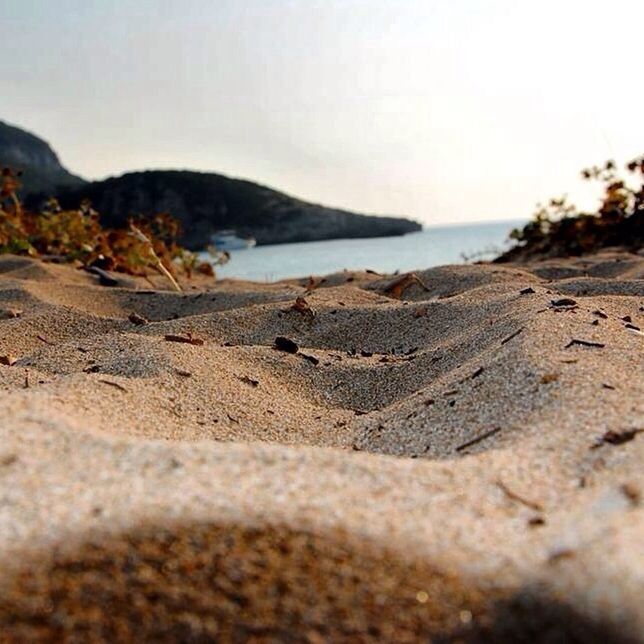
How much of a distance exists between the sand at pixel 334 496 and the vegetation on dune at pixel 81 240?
3.76 m

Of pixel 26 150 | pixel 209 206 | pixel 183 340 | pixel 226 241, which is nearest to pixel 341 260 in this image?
pixel 226 241

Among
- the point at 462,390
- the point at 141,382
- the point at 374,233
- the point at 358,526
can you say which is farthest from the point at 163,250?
the point at 374,233

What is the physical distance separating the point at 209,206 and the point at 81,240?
24815 millimetres

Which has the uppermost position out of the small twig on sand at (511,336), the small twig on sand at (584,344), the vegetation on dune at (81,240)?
the vegetation on dune at (81,240)

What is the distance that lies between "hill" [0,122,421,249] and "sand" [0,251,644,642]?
15.5 metres

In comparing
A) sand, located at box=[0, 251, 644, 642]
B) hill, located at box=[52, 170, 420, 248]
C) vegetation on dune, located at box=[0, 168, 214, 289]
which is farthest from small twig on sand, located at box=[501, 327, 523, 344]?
hill, located at box=[52, 170, 420, 248]

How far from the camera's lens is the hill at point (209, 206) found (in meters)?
25.9

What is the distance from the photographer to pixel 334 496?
138 centimetres

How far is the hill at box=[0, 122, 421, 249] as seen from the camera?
25.9 m

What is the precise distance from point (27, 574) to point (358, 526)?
0.50 metres

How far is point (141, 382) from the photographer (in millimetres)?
2391

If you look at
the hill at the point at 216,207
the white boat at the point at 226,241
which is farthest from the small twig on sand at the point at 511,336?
the white boat at the point at 226,241

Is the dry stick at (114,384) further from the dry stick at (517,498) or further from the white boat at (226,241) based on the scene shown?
the white boat at (226,241)

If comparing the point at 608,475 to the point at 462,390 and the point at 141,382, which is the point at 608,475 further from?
the point at 141,382
